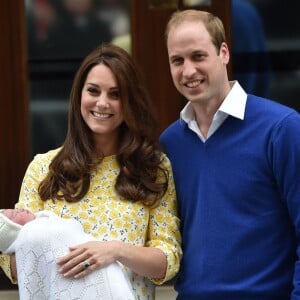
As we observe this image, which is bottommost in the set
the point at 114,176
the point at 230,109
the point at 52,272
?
the point at 52,272

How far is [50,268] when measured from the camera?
3.08 meters

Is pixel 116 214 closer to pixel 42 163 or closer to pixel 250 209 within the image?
pixel 42 163

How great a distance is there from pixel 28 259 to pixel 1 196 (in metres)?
2.05

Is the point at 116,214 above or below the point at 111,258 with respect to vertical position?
above

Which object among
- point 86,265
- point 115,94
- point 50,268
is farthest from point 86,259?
point 115,94

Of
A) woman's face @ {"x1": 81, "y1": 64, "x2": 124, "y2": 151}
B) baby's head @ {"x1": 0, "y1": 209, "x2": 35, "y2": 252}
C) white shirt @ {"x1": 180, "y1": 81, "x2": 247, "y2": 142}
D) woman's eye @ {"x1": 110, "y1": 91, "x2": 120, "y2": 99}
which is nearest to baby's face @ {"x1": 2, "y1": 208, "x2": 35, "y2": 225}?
baby's head @ {"x1": 0, "y1": 209, "x2": 35, "y2": 252}

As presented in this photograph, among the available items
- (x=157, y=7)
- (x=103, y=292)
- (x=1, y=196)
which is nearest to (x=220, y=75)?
(x=103, y=292)

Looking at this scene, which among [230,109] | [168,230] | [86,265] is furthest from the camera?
[168,230]

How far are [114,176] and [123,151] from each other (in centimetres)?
10

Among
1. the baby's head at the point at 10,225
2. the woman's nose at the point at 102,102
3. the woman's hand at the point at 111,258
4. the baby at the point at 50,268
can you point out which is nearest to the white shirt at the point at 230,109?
the woman's nose at the point at 102,102

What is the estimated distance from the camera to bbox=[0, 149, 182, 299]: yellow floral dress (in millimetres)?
3262

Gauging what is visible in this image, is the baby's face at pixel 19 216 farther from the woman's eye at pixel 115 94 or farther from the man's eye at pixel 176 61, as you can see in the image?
the man's eye at pixel 176 61

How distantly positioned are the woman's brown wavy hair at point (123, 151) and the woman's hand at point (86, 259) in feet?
0.76

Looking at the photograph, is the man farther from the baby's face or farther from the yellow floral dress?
the baby's face
